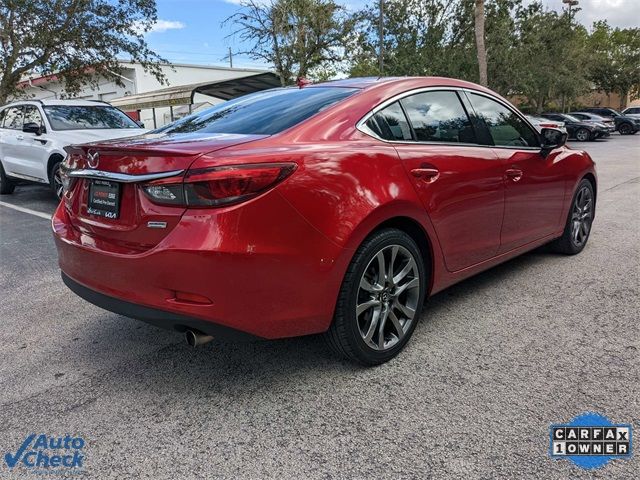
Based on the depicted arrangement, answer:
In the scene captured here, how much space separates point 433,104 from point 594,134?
89.3 ft

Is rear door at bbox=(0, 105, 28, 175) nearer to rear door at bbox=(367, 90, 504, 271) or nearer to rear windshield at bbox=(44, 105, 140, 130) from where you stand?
rear windshield at bbox=(44, 105, 140, 130)

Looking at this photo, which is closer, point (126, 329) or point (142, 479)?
point (142, 479)

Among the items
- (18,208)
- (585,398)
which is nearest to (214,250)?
(585,398)

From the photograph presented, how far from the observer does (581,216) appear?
5113mm

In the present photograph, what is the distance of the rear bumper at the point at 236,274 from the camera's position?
232 centimetres

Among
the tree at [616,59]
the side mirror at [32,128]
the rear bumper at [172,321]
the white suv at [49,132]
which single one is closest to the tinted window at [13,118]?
the white suv at [49,132]

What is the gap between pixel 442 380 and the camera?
2777mm

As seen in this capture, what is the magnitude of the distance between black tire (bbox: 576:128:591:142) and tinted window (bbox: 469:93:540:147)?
26035 mm

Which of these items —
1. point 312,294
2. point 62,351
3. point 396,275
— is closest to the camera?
point 312,294

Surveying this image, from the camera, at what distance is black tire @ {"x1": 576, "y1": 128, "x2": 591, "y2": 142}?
Answer: 27047 mm

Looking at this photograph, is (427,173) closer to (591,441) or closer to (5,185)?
(591,441)

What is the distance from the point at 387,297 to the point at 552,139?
2.38m

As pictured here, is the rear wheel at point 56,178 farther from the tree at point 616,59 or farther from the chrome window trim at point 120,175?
the tree at point 616,59

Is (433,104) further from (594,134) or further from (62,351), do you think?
(594,134)
